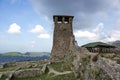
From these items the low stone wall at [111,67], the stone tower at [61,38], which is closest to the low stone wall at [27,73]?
the stone tower at [61,38]

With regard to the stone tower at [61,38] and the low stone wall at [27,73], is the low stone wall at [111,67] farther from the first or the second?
the stone tower at [61,38]

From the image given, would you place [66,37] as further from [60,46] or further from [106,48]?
[106,48]

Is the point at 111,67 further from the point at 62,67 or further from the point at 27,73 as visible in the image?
the point at 27,73

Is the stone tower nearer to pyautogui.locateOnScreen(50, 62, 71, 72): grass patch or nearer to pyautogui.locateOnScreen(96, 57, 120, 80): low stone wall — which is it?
pyautogui.locateOnScreen(50, 62, 71, 72): grass patch

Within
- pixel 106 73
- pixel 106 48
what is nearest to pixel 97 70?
pixel 106 73

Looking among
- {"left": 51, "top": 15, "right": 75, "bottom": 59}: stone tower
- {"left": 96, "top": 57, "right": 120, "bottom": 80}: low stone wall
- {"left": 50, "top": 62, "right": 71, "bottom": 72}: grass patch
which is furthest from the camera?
{"left": 51, "top": 15, "right": 75, "bottom": 59}: stone tower

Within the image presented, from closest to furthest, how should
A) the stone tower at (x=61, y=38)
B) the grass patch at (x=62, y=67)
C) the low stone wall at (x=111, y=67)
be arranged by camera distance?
the low stone wall at (x=111, y=67), the grass patch at (x=62, y=67), the stone tower at (x=61, y=38)

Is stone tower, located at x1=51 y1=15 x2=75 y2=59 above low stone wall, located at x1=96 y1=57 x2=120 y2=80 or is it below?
above

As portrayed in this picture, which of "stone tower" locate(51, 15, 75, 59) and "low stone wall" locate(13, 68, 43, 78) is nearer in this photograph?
"low stone wall" locate(13, 68, 43, 78)

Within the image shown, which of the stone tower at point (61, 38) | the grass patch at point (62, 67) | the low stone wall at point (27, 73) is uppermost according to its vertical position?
the stone tower at point (61, 38)

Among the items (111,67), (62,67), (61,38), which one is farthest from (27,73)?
(111,67)

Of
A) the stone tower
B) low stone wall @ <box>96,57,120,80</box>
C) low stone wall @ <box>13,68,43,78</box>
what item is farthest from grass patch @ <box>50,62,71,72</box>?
low stone wall @ <box>96,57,120,80</box>

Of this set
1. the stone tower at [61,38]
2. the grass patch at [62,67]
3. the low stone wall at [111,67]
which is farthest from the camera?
the stone tower at [61,38]

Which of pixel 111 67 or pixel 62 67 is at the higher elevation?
pixel 111 67
